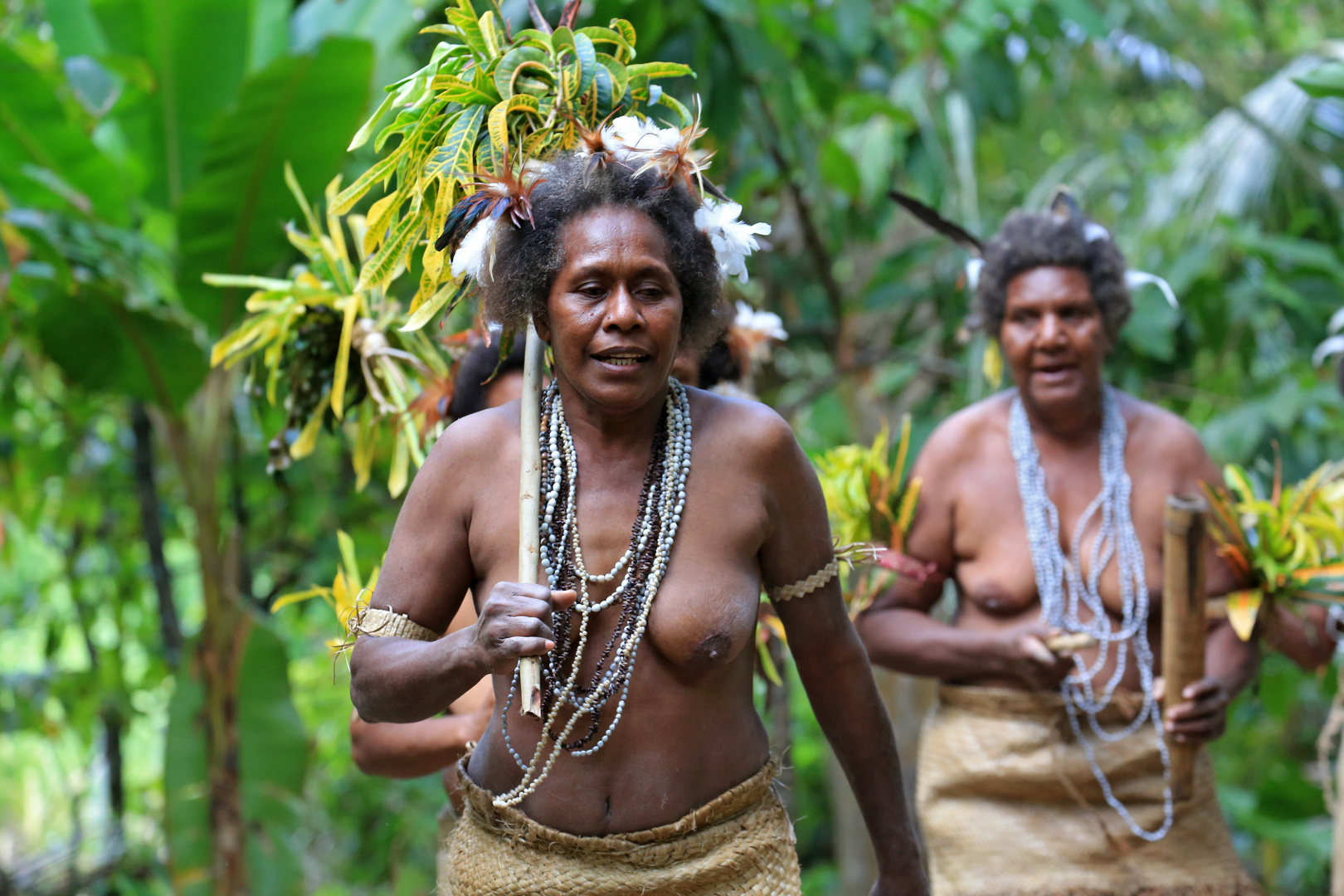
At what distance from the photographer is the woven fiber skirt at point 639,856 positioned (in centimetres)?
198

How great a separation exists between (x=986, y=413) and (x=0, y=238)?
313cm

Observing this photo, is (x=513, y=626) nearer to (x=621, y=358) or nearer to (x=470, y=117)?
(x=621, y=358)

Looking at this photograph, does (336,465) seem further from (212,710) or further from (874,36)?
(874,36)

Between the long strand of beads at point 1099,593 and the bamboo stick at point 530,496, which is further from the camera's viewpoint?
the long strand of beads at point 1099,593

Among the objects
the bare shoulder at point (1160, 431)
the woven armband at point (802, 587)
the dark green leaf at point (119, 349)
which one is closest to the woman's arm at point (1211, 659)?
the bare shoulder at point (1160, 431)

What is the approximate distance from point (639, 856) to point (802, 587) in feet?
1.72

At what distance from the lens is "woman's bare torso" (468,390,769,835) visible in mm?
1981

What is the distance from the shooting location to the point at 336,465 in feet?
20.8

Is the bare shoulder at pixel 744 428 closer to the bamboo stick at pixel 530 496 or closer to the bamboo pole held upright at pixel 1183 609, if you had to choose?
the bamboo stick at pixel 530 496

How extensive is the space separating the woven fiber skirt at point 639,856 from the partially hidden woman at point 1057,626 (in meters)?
1.24

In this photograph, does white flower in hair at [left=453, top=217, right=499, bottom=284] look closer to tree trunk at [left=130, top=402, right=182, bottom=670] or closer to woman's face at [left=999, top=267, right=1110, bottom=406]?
woman's face at [left=999, top=267, right=1110, bottom=406]

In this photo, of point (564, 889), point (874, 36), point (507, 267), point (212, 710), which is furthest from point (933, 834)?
point (874, 36)

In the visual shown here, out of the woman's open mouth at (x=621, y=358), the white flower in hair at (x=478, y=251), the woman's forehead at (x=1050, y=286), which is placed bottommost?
the woman's open mouth at (x=621, y=358)

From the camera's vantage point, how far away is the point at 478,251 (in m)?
2.03
